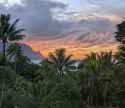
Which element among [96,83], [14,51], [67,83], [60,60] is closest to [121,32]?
[96,83]

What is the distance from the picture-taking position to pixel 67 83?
38.4m

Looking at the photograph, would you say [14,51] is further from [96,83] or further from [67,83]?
[67,83]

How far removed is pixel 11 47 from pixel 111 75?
74.0ft

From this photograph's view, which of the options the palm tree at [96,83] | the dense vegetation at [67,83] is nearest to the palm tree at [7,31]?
the dense vegetation at [67,83]

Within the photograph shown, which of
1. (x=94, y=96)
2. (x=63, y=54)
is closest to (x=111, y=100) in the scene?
(x=94, y=96)

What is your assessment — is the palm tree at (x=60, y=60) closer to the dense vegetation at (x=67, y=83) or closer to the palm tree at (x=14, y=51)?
the dense vegetation at (x=67, y=83)

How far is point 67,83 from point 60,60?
16.9 m

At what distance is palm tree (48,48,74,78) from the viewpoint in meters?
54.9

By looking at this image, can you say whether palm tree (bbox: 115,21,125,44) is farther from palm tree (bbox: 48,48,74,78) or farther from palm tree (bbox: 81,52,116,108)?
palm tree (bbox: 48,48,74,78)

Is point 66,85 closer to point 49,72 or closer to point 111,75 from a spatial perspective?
point 111,75

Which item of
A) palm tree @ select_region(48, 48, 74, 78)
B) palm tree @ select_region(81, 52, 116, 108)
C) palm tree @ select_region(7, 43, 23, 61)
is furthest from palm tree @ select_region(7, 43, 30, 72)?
palm tree @ select_region(81, 52, 116, 108)

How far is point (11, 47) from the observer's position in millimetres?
60969

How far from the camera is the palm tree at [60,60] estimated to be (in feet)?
180

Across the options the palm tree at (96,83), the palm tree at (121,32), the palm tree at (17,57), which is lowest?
the palm tree at (96,83)
